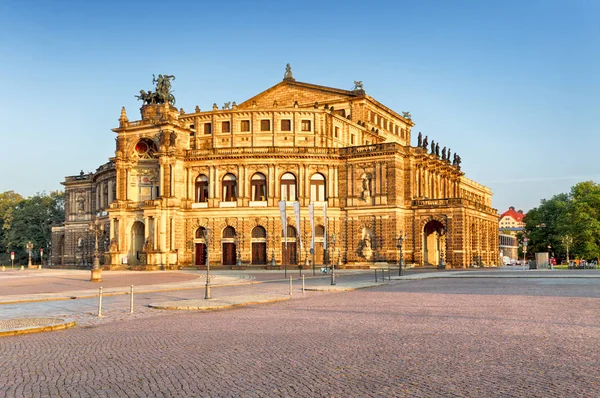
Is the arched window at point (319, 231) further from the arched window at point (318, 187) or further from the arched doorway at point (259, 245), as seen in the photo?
the arched doorway at point (259, 245)

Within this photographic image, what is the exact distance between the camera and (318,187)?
7444 cm

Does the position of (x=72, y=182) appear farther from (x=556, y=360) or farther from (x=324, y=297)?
(x=556, y=360)

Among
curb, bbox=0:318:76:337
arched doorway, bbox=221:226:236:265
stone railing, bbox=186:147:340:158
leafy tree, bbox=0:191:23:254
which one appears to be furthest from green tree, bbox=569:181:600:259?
leafy tree, bbox=0:191:23:254

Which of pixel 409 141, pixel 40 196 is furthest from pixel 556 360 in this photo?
pixel 40 196

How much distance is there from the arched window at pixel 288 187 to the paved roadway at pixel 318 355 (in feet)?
173

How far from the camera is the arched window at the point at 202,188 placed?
7569 centimetres

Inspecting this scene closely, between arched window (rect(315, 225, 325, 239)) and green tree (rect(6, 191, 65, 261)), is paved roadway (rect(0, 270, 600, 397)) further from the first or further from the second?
green tree (rect(6, 191, 65, 261))

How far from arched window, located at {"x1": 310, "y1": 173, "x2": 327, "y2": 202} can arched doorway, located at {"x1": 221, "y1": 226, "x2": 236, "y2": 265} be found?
35.9ft

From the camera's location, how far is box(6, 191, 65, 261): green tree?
111400mm

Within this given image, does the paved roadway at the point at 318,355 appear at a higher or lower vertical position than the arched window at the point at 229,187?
lower

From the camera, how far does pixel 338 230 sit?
73562mm

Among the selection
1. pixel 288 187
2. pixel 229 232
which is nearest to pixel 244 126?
pixel 288 187

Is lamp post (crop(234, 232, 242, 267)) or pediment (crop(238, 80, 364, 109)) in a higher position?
pediment (crop(238, 80, 364, 109))

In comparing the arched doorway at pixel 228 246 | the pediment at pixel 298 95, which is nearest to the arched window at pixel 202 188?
the arched doorway at pixel 228 246
